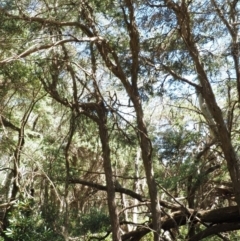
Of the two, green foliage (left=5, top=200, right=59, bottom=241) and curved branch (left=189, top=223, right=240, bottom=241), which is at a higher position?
curved branch (left=189, top=223, right=240, bottom=241)

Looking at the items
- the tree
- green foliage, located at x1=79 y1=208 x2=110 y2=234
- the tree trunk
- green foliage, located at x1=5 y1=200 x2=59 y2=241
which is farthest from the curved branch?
green foliage, located at x1=5 y1=200 x2=59 y2=241

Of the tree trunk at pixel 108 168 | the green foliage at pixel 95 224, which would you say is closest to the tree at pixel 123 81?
the tree trunk at pixel 108 168

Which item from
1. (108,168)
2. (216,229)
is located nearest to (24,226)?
(108,168)

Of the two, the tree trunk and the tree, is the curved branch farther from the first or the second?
the tree trunk

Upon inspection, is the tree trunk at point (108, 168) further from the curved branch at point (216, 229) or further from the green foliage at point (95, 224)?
the green foliage at point (95, 224)

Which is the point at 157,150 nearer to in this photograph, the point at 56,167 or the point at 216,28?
the point at 56,167

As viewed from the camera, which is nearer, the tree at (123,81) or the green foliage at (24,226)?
the green foliage at (24,226)

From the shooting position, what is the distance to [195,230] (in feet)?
22.2

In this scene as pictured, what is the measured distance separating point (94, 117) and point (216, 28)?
2309mm

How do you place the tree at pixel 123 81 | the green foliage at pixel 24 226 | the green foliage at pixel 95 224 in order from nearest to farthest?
the green foliage at pixel 24 226, the tree at pixel 123 81, the green foliage at pixel 95 224

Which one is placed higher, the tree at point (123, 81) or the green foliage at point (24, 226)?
the tree at point (123, 81)

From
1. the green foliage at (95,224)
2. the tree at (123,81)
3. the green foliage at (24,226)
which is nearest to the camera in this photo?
the green foliage at (24,226)

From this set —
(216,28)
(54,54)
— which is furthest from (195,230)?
(54,54)

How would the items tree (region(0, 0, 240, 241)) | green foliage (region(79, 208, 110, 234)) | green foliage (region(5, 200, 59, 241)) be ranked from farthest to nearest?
green foliage (region(79, 208, 110, 234)) → tree (region(0, 0, 240, 241)) → green foliage (region(5, 200, 59, 241))
